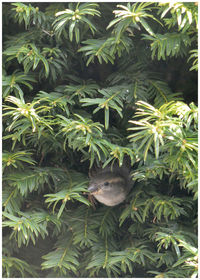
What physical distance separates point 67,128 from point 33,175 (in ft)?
0.57

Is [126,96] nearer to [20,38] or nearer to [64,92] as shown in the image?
[64,92]

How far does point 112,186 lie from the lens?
37.6 inches

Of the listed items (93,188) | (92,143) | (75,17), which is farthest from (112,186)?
(75,17)

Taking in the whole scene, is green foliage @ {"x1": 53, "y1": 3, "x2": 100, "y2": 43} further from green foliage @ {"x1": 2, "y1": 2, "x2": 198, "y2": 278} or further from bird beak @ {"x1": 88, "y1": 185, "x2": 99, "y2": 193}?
bird beak @ {"x1": 88, "y1": 185, "x2": 99, "y2": 193}

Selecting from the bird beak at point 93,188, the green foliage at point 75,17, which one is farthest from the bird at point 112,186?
the green foliage at point 75,17

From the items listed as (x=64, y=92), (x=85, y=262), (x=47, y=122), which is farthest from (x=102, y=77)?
(x=85, y=262)

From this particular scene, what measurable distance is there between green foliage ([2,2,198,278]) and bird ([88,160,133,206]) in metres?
0.02

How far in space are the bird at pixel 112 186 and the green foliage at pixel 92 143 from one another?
0.07 feet

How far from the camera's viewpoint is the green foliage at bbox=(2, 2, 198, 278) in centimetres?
78

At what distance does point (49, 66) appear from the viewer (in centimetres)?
91

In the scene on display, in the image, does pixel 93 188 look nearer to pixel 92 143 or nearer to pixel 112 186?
pixel 112 186

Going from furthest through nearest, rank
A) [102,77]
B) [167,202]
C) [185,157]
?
[102,77] < [167,202] < [185,157]

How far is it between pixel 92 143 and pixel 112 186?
0.23 meters

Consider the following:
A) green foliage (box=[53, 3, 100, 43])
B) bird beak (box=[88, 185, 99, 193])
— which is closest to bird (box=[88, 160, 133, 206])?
bird beak (box=[88, 185, 99, 193])
